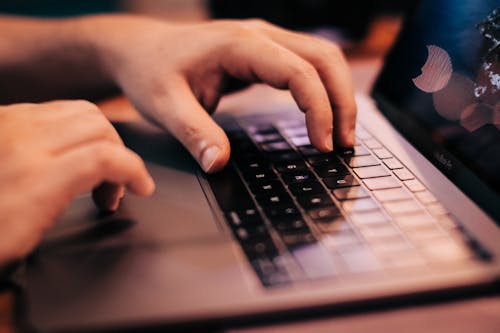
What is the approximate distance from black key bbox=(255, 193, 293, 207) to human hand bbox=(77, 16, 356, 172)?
0.25 ft

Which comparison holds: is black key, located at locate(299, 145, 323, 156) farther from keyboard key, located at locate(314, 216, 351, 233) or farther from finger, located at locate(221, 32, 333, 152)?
keyboard key, located at locate(314, 216, 351, 233)

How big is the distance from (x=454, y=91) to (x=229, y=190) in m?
0.30

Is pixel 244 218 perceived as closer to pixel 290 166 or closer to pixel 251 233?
pixel 251 233

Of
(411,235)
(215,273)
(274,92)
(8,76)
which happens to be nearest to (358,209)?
(411,235)

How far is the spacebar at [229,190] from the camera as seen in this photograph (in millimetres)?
468

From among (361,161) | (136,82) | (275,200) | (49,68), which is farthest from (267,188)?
(49,68)

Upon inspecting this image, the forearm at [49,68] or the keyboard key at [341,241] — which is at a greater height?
the keyboard key at [341,241]

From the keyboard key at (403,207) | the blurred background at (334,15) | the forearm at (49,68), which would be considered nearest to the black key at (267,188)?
the keyboard key at (403,207)

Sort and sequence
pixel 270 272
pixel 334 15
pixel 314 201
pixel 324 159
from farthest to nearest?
pixel 334 15 → pixel 324 159 → pixel 314 201 → pixel 270 272

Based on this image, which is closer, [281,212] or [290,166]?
[281,212]

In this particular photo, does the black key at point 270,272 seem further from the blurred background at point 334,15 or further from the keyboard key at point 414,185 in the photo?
the blurred background at point 334,15

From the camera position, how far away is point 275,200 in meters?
0.47

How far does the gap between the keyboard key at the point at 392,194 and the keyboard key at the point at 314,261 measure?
0.38 ft

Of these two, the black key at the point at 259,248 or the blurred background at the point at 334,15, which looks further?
the blurred background at the point at 334,15
